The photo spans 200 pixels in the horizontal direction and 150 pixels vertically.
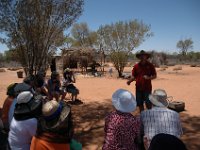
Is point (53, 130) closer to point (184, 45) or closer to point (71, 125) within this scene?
point (71, 125)

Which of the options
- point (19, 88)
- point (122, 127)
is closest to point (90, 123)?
point (19, 88)

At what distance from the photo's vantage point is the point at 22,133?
3.48 meters

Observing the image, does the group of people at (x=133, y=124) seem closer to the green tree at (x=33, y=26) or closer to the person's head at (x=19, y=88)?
the person's head at (x=19, y=88)

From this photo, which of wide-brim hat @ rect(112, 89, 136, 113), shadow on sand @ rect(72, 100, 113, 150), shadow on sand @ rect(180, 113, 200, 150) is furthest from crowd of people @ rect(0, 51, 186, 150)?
shadow on sand @ rect(72, 100, 113, 150)

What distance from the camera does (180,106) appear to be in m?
8.88

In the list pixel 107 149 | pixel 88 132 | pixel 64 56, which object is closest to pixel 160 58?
pixel 64 56

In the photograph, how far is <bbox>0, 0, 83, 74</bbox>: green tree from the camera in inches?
338

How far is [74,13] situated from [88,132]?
434 cm

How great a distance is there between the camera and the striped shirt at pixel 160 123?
369 cm

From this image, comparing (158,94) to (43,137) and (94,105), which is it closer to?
(43,137)

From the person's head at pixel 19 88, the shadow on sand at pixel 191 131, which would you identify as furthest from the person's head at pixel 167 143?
the shadow on sand at pixel 191 131

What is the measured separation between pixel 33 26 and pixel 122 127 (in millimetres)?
6002

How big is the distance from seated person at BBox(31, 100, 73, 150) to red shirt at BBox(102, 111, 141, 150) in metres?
0.76

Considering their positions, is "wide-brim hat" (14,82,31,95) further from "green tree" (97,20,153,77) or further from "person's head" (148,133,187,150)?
"green tree" (97,20,153,77)
